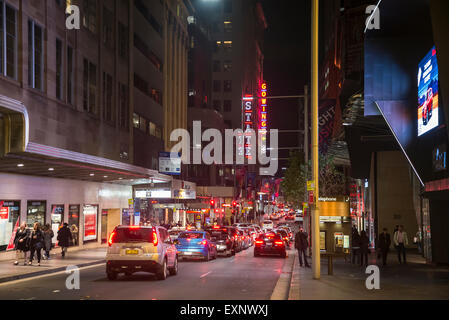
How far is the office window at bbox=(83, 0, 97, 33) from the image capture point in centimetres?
3819

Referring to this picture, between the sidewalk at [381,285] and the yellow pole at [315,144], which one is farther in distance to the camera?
the yellow pole at [315,144]

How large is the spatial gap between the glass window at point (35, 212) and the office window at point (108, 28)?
14.8m

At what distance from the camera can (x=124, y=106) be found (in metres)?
47.2

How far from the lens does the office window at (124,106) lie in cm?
4622

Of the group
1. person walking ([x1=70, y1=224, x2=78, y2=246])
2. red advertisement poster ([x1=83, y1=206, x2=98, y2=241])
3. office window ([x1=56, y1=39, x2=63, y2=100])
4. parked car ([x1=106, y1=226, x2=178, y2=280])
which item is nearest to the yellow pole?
parked car ([x1=106, y1=226, x2=178, y2=280])

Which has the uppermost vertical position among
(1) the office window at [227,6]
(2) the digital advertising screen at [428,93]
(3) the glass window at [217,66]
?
(1) the office window at [227,6]

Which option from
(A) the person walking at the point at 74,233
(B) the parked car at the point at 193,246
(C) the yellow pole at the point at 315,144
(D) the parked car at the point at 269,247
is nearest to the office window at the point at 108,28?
(A) the person walking at the point at 74,233

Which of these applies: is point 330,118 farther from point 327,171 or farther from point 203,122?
point 203,122

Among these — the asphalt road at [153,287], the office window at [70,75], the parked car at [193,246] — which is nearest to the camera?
the asphalt road at [153,287]

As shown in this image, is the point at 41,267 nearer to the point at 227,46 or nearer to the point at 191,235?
the point at 191,235

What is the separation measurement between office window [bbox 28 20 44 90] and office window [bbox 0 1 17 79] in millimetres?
1834

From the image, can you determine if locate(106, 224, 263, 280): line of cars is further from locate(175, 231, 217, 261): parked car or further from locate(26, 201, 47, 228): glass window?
locate(26, 201, 47, 228): glass window

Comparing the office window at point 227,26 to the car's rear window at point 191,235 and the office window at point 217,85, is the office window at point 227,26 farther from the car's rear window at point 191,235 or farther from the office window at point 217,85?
the car's rear window at point 191,235
